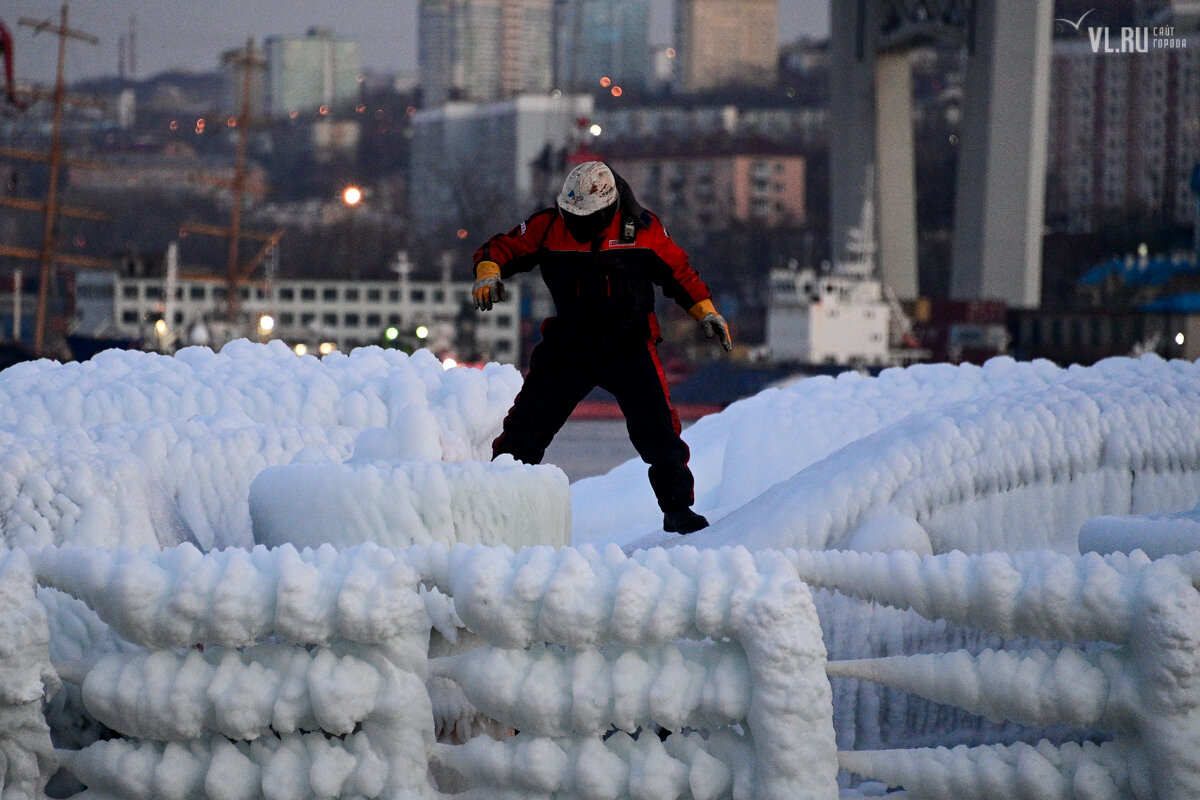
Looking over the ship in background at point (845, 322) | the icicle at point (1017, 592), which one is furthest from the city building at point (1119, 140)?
the icicle at point (1017, 592)

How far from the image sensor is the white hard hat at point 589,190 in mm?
3848

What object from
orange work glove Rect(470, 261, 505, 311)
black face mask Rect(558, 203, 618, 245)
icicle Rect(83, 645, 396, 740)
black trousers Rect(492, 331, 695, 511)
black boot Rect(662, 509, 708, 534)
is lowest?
icicle Rect(83, 645, 396, 740)

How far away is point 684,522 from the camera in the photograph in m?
3.98

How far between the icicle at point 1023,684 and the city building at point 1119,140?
110 feet

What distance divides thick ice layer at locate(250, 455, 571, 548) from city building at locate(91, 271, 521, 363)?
3386 centimetres

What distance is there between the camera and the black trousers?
402cm

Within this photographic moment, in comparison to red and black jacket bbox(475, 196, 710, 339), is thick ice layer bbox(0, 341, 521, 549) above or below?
below

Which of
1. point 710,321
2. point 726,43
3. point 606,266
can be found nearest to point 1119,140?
point 726,43

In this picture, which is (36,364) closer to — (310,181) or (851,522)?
(851,522)

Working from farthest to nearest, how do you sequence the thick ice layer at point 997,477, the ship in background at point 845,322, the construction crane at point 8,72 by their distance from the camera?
the construction crane at point 8,72 → the ship in background at point 845,322 → the thick ice layer at point 997,477

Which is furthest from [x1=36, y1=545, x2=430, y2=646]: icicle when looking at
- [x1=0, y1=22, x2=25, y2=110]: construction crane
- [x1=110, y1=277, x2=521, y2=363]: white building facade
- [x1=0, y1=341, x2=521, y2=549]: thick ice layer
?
[x1=110, y1=277, x2=521, y2=363]: white building facade

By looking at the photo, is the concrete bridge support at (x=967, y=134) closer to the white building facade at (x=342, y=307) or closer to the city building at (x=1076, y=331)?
the city building at (x=1076, y=331)

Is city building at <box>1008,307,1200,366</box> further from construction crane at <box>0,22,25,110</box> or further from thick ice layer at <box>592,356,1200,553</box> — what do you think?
thick ice layer at <box>592,356,1200,553</box>

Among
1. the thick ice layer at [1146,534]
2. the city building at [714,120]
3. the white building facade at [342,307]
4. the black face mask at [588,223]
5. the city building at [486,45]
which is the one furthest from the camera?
the city building at [486,45]
